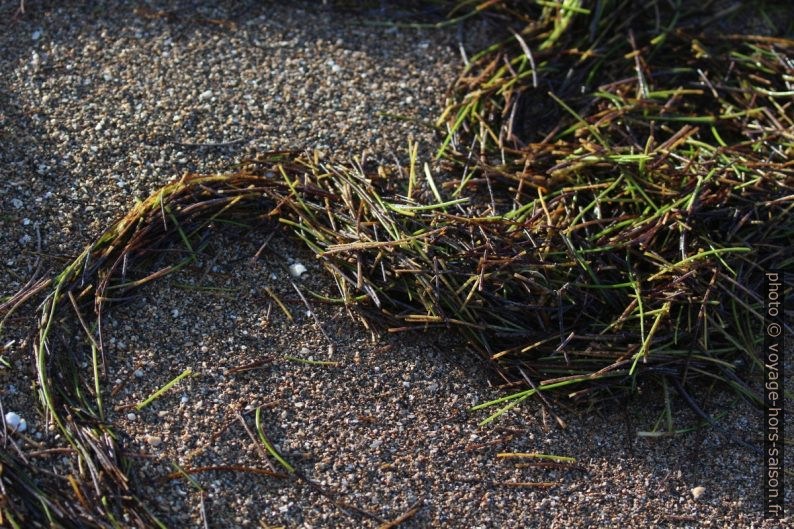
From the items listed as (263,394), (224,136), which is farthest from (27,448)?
(224,136)

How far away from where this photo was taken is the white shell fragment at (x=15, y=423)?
1888 millimetres

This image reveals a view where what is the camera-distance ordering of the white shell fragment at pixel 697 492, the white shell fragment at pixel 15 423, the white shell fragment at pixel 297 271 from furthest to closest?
the white shell fragment at pixel 297 271 → the white shell fragment at pixel 697 492 → the white shell fragment at pixel 15 423

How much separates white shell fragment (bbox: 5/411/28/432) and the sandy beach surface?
20 mm

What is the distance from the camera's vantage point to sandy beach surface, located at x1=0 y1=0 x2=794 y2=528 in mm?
1923

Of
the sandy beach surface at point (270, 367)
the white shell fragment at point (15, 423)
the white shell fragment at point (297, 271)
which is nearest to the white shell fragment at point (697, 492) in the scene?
the sandy beach surface at point (270, 367)

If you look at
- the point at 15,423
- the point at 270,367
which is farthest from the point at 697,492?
the point at 15,423

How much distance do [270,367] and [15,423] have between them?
57 centimetres

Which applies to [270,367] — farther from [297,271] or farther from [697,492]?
[697,492]

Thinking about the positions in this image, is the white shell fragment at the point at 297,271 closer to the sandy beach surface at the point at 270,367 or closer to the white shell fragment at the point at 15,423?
the sandy beach surface at the point at 270,367

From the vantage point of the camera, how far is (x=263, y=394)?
202 cm

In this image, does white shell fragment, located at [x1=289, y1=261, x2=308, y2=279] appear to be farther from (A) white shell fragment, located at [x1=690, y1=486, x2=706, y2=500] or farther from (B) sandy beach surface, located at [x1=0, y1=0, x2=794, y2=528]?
(A) white shell fragment, located at [x1=690, y1=486, x2=706, y2=500]

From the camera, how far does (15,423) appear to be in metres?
1.89

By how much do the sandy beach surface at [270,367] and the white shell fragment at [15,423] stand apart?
20 millimetres

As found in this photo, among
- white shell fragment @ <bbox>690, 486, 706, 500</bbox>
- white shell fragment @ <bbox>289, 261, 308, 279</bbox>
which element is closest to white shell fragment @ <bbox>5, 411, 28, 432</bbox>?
white shell fragment @ <bbox>289, 261, 308, 279</bbox>
